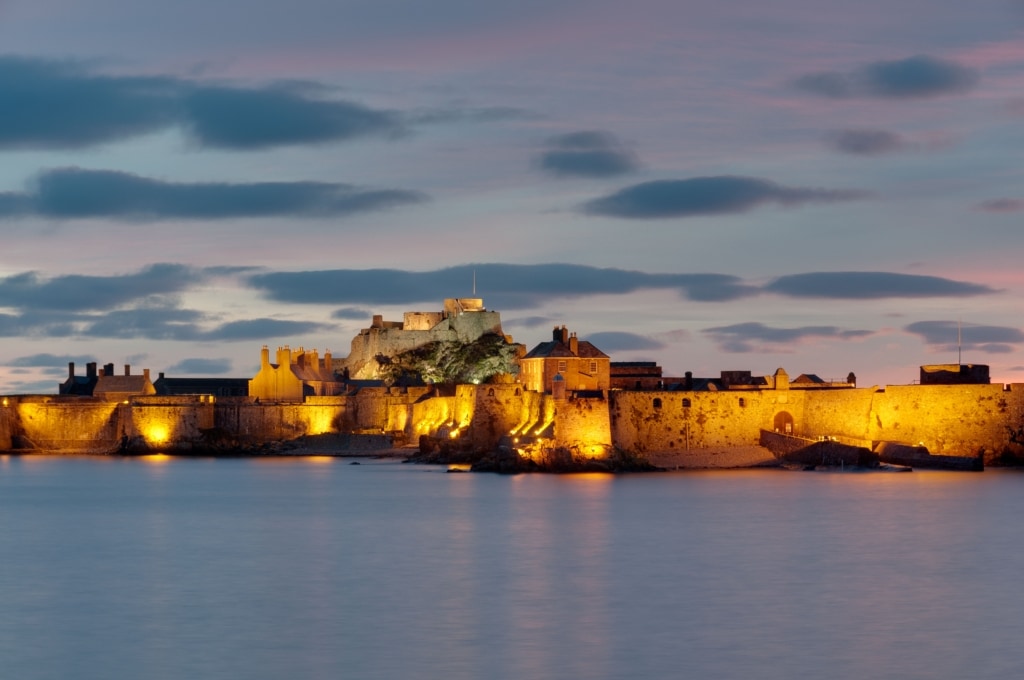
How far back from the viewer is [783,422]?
5194 cm

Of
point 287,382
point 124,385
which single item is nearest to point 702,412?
point 287,382

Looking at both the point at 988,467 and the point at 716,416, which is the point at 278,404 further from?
the point at 988,467

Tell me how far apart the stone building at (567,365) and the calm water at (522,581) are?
18.2ft

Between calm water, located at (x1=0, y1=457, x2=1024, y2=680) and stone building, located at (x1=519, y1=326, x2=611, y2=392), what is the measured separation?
554 cm

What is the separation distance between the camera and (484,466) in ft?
169

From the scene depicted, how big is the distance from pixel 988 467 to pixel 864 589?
27.5 meters

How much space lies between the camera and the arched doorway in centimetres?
5175

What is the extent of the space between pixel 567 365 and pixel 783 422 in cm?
728

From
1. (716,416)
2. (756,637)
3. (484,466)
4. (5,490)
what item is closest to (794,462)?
(716,416)

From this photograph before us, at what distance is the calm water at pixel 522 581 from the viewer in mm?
19531

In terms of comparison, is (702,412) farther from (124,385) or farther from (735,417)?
(124,385)

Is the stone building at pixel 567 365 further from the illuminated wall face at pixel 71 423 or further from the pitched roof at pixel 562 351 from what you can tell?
the illuminated wall face at pixel 71 423

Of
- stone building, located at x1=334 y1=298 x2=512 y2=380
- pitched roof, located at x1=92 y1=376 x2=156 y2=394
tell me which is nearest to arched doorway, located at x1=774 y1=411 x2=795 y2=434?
stone building, located at x1=334 y1=298 x2=512 y2=380

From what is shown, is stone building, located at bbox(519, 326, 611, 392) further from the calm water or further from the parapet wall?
the calm water
